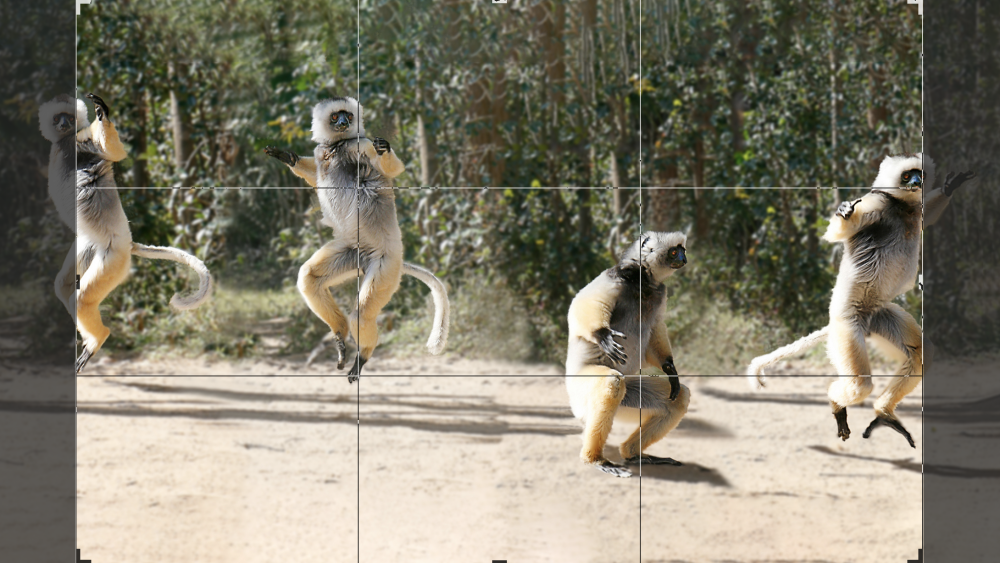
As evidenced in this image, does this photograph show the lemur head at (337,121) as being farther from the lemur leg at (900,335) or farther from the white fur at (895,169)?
the lemur leg at (900,335)

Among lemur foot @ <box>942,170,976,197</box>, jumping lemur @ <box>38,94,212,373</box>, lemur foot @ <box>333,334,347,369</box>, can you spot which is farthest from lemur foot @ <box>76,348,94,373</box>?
lemur foot @ <box>942,170,976,197</box>

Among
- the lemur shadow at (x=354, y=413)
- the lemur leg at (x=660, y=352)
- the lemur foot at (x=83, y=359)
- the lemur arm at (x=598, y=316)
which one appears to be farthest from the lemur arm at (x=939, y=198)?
the lemur foot at (x=83, y=359)

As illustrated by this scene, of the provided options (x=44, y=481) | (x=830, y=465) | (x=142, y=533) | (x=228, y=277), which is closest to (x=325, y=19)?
(x=228, y=277)

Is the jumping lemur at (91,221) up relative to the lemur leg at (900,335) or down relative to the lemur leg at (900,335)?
up

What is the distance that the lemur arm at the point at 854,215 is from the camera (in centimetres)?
425

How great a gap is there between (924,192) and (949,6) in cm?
94

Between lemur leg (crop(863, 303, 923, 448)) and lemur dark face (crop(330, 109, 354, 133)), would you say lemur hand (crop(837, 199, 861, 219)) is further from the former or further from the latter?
lemur dark face (crop(330, 109, 354, 133))

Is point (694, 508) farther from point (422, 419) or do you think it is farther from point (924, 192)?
point (924, 192)

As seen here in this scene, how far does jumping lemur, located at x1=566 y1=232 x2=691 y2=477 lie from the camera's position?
4.23 metres

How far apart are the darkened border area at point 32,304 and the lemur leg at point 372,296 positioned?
1404 millimetres

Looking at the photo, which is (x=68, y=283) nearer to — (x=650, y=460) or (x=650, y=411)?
(x=650, y=411)

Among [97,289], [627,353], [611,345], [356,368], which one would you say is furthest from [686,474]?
[97,289]

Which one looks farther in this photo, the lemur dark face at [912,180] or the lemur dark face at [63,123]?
the lemur dark face at [912,180]

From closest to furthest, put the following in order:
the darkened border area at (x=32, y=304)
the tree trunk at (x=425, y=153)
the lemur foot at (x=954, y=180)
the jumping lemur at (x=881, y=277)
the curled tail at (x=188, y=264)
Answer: the darkened border area at (x=32, y=304) < the lemur foot at (x=954, y=180) < the jumping lemur at (x=881, y=277) < the curled tail at (x=188, y=264) < the tree trunk at (x=425, y=153)
